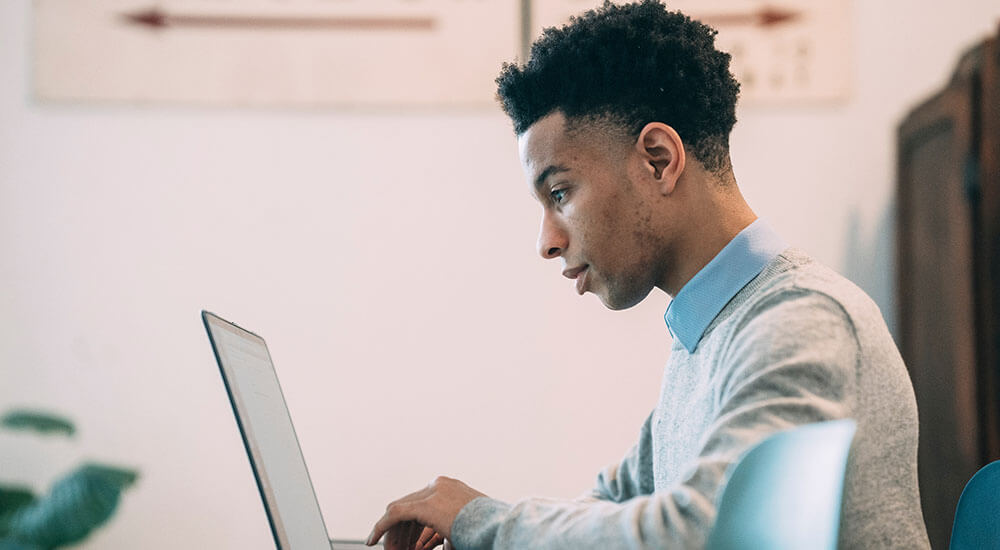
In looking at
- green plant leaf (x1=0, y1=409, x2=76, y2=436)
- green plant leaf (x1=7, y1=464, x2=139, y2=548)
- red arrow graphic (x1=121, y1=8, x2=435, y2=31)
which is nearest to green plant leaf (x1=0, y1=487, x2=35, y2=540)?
green plant leaf (x1=7, y1=464, x2=139, y2=548)

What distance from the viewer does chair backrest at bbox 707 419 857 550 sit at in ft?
1.60

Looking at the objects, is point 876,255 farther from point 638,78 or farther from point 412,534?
point 412,534

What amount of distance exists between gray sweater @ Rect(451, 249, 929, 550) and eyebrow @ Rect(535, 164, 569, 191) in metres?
0.23

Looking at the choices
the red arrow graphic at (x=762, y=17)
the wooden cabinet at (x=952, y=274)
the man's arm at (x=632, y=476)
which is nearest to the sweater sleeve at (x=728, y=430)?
A: the man's arm at (x=632, y=476)

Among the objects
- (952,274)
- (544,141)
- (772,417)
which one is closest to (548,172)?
(544,141)

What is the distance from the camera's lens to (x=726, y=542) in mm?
497

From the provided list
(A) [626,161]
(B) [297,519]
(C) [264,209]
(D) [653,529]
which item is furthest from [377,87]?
(D) [653,529]

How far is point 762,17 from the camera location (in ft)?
6.94

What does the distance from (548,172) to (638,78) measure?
0.48ft

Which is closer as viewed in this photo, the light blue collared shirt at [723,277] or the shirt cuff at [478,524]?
the shirt cuff at [478,524]

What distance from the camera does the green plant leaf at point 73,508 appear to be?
191 cm

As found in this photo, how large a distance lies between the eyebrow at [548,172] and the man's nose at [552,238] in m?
0.04

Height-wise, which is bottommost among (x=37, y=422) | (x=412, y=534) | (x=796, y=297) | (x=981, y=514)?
(x=981, y=514)

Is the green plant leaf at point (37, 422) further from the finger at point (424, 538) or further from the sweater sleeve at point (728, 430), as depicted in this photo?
the sweater sleeve at point (728, 430)
